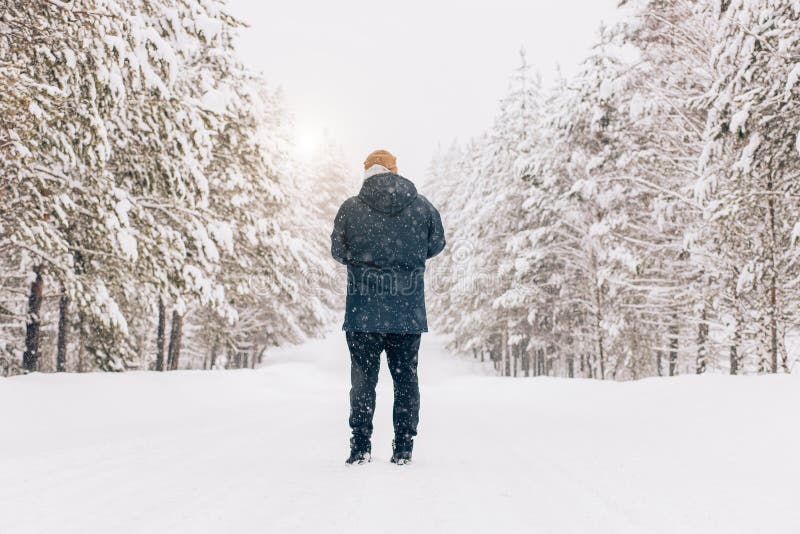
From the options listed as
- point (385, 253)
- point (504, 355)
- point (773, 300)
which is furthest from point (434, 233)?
point (504, 355)

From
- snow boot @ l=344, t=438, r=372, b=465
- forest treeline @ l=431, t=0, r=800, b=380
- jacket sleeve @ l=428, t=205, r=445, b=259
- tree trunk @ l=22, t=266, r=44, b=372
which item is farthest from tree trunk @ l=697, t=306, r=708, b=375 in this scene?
tree trunk @ l=22, t=266, r=44, b=372

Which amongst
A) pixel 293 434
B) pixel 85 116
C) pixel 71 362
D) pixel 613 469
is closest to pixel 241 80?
pixel 85 116

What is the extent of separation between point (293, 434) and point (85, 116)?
4429mm

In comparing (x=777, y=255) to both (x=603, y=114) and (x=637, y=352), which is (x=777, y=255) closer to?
(x=603, y=114)

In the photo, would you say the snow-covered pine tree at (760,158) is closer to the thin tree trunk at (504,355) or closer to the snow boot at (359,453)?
the snow boot at (359,453)

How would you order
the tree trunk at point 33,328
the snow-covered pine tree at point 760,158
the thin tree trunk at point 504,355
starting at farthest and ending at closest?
the thin tree trunk at point 504,355 < the tree trunk at point 33,328 < the snow-covered pine tree at point 760,158

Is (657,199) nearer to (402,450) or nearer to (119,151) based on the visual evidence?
(402,450)

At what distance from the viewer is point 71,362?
79.7 feet

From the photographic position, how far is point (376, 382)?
3791 millimetres

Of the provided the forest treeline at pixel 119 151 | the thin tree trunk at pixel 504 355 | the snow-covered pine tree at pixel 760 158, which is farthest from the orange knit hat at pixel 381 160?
the thin tree trunk at pixel 504 355

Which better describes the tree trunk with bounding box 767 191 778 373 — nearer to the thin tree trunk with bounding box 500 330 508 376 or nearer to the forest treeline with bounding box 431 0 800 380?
the forest treeline with bounding box 431 0 800 380

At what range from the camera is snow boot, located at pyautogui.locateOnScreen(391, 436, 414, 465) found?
367cm

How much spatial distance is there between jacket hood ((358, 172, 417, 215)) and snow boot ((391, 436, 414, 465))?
5.38 feet

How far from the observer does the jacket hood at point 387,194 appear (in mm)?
3916
